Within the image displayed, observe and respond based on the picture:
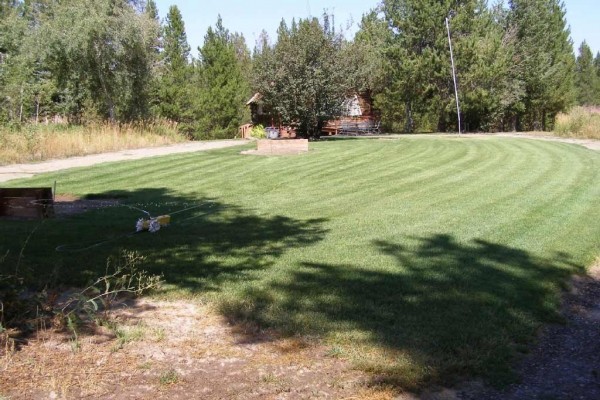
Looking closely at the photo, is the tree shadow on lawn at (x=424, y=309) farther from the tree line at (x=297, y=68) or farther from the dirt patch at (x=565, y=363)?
the tree line at (x=297, y=68)

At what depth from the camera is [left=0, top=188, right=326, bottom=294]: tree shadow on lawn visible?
495 cm

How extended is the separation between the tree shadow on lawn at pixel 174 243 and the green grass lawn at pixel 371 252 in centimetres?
3

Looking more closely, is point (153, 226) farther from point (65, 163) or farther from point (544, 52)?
point (544, 52)

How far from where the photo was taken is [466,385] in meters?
3.09

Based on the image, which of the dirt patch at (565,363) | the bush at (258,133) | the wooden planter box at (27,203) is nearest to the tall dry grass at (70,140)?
the bush at (258,133)

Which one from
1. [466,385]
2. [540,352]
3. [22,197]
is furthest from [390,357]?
[22,197]

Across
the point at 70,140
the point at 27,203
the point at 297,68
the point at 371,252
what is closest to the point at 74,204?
the point at 27,203

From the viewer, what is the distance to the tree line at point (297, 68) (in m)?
22.3

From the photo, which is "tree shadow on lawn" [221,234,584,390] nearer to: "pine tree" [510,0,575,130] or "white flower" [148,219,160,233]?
"white flower" [148,219,160,233]

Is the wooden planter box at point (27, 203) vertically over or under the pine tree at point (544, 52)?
under

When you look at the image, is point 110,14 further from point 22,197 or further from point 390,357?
point 390,357

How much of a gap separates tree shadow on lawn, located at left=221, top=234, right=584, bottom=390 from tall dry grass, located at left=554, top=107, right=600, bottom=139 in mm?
18643

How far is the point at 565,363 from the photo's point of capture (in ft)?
11.4

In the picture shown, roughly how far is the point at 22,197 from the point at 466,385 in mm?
6670
